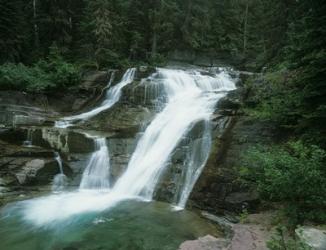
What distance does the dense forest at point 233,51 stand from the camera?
902 cm

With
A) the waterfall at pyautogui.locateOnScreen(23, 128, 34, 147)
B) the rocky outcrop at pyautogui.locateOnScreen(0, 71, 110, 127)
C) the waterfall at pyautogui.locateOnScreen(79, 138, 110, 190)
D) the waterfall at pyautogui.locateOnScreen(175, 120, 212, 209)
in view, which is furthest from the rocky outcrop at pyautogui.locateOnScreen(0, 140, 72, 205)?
the waterfall at pyautogui.locateOnScreen(175, 120, 212, 209)

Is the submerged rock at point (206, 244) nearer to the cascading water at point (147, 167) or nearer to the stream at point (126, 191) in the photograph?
the stream at point (126, 191)

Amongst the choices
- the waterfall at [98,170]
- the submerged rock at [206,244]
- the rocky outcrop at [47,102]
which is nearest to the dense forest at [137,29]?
the rocky outcrop at [47,102]

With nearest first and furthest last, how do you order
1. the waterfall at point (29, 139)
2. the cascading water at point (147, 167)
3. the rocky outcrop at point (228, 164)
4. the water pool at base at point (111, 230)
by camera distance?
the water pool at base at point (111, 230)
the rocky outcrop at point (228, 164)
the cascading water at point (147, 167)
the waterfall at point (29, 139)

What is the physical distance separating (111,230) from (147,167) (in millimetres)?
4116

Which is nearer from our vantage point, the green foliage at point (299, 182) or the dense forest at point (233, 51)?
the green foliage at point (299, 182)

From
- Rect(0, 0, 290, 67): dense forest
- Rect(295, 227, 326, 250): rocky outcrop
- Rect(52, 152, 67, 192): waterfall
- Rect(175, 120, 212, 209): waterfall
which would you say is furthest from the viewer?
Rect(0, 0, 290, 67): dense forest

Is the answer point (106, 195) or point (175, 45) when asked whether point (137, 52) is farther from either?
point (106, 195)

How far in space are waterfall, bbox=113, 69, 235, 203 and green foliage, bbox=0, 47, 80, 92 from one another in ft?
Result: 16.4

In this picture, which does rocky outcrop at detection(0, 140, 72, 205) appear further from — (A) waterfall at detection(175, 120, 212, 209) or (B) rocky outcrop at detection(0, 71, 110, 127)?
(A) waterfall at detection(175, 120, 212, 209)

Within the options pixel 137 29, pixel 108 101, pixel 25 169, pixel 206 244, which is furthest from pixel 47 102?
pixel 206 244

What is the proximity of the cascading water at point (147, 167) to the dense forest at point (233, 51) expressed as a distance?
2.17m

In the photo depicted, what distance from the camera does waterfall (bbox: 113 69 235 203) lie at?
525 inches

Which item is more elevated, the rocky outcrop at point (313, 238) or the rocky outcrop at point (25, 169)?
the rocky outcrop at point (313, 238)
